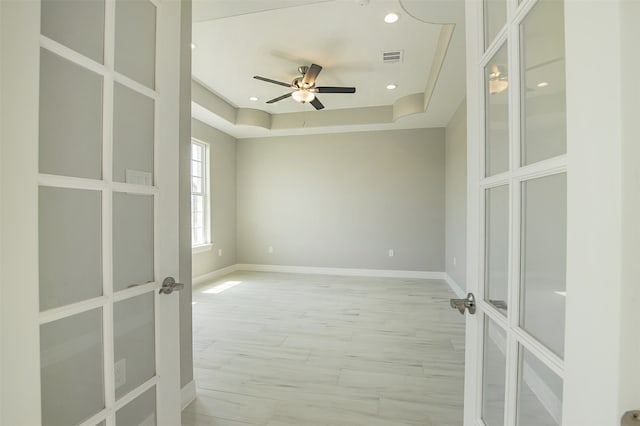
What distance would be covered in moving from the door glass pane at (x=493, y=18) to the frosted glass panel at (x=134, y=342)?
1.50 meters

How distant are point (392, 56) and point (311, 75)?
939 millimetres

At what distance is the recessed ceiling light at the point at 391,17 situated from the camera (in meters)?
2.40

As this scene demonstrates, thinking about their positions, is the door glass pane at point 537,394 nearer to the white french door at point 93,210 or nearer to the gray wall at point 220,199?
the white french door at point 93,210

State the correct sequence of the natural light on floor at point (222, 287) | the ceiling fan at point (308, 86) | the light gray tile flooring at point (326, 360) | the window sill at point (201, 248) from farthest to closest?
the window sill at point (201, 248) → the natural light on floor at point (222, 287) → the ceiling fan at point (308, 86) → the light gray tile flooring at point (326, 360)

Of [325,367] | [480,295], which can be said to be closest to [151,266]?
[480,295]

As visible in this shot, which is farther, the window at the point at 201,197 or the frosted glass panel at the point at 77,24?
the window at the point at 201,197

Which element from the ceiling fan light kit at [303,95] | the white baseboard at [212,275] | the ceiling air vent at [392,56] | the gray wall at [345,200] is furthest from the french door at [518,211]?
the white baseboard at [212,275]

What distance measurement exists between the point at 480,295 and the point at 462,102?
360cm

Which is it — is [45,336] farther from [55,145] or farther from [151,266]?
[55,145]

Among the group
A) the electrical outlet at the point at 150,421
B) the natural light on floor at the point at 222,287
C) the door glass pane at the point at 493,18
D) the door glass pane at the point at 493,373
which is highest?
the door glass pane at the point at 493,18

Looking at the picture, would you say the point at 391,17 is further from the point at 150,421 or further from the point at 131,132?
the point at 150,421

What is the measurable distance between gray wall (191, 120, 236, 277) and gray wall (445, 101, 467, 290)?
4.04 meters

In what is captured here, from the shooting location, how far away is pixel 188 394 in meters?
1.75

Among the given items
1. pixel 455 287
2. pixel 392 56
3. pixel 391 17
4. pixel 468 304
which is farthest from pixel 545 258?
pixel 455 287
